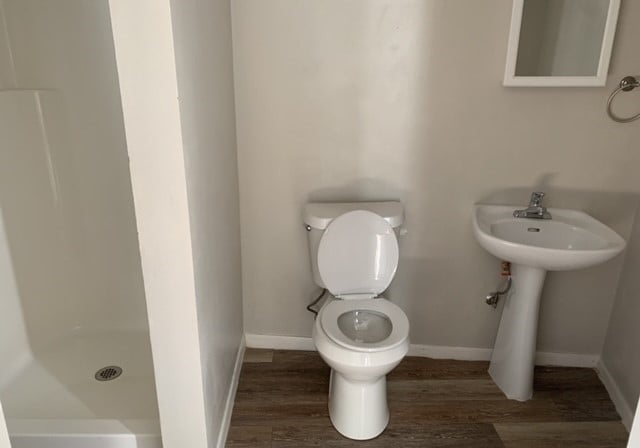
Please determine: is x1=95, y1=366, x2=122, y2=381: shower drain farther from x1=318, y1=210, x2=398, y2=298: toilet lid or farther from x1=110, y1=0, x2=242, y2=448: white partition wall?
x1=318, y1=210, x2=398, y2=298: toilet lid

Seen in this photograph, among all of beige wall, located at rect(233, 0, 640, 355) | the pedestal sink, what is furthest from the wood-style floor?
beige wall, located at rect(233, 0, 640, 355)

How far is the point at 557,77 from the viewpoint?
5.83 feet

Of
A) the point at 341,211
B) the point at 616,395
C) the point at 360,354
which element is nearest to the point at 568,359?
the point at 616,395

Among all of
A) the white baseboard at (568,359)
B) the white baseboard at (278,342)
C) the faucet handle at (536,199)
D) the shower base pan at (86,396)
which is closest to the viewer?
the shower base pan at (86,396)

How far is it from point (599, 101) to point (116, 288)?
7.49 ft

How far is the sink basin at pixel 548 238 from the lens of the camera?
5.26 feet

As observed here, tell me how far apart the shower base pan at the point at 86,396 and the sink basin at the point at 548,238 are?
1.37 metres

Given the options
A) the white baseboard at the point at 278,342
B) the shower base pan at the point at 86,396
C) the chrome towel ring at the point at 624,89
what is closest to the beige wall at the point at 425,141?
the chrome towel ring at the point at 624,89

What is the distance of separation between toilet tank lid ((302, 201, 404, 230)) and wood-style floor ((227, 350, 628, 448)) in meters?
0.74

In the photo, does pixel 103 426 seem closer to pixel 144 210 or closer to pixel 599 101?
pixel 144 210

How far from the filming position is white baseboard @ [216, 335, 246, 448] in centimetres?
172

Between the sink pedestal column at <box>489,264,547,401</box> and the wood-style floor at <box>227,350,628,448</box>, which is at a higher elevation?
the sink pedestal column at <box>489,264,547,401</box>

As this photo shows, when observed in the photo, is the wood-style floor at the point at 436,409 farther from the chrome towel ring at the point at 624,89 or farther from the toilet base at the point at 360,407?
the chrome towel ring at the point at 624,89

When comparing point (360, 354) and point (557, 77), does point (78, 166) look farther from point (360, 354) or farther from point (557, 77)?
point (557, 77)
